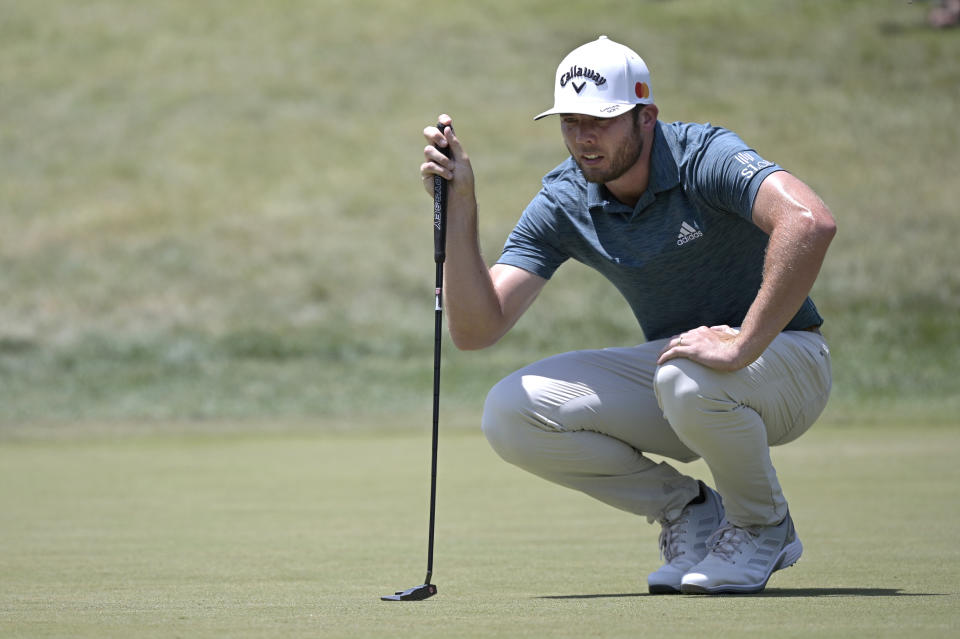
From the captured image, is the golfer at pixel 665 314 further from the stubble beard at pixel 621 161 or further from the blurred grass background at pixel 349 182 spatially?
the blurred grass background at pixel 349 182

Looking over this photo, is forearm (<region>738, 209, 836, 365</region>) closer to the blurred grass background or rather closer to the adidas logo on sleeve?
the adidas logo on sleeve

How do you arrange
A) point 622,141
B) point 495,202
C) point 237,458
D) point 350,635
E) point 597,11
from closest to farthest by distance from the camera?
point 350,635 → point 622,141 → point 237,458 → point 495,202 → point 597,11

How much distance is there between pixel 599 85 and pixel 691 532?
1.24 meters

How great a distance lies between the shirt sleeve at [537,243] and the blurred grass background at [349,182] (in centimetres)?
725

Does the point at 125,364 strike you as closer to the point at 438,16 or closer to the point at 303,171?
the point at 303,171

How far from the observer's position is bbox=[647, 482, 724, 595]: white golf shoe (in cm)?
Result: 371

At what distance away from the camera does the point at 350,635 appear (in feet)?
9.04

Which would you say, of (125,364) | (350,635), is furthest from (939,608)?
(125,364)

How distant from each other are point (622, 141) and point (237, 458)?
555 centimetres

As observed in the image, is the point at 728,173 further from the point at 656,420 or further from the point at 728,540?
the point at 728,540

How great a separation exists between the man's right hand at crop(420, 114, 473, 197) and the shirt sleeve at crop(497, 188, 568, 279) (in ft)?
0.88

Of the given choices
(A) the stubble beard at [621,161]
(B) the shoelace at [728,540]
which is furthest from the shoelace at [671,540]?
(A) the stubble beard at [621,161]

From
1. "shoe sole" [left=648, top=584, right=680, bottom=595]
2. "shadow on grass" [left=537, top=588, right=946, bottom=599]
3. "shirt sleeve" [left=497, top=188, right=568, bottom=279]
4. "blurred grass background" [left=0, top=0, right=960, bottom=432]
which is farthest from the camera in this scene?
"blurred grass background" [left=0, top=0, right=960, bottom=432]

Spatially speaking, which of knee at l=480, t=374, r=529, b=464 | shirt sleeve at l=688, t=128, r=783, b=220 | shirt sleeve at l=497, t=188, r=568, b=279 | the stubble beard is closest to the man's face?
the stubble beard
